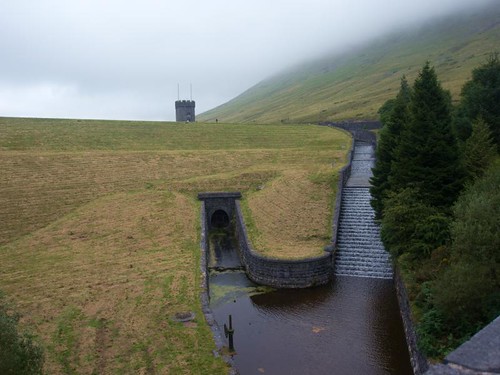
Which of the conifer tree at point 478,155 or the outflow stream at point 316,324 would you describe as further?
the conifer tree at point 478,155

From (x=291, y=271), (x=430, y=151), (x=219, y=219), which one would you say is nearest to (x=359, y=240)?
(x=291, y=271)

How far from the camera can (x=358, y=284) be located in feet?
95.6

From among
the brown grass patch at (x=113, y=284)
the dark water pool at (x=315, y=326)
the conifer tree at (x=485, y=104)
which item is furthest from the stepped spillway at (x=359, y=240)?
the brown grass patch at (x=113, y=284)

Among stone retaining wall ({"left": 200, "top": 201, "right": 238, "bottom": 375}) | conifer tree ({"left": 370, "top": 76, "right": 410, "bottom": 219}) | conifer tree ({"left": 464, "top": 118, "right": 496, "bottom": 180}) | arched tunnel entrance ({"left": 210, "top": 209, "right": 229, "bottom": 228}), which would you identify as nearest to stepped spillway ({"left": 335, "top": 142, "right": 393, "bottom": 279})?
conifer tree ({"left": 370, "top": 76, "right": 410, "bottom": 219})

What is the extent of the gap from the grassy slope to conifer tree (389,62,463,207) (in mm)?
8223

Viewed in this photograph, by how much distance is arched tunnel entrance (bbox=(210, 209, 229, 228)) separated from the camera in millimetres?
41844

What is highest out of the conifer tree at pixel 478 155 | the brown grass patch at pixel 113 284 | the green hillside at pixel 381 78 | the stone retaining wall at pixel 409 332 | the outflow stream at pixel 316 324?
the green hillside at pixel 381 78

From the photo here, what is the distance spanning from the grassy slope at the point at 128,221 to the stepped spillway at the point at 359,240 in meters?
1.90

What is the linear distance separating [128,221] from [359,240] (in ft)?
61.2

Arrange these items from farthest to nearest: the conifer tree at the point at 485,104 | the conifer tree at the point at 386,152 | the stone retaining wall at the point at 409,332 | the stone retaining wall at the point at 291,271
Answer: the conifer tree at the point at 485,104 → the conifer tree at the point at 386,152 → the stone retaining wall at the point at 291,271 → the stone retaining wall at the point at 409,332

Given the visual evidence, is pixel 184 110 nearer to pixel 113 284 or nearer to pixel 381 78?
pixel 113 284

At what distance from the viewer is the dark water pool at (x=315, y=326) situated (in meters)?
19.8

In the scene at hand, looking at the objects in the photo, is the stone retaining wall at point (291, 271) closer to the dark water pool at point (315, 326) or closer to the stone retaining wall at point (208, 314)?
the dark water pool at point (315, 326)

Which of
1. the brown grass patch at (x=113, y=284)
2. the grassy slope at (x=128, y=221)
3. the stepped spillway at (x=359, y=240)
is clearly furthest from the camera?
the stepped spillway at (x=359, y=240)
